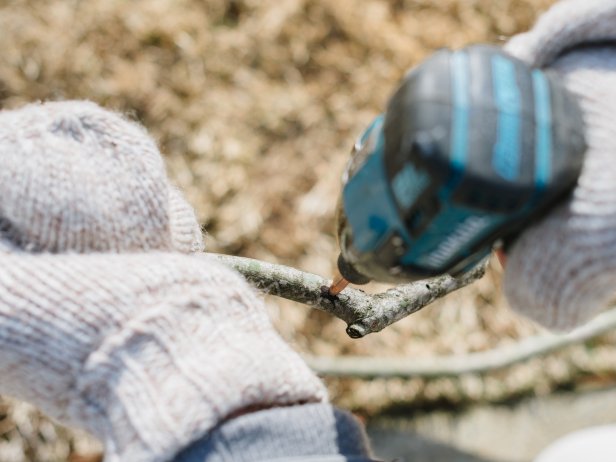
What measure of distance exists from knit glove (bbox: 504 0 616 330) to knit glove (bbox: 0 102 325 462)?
0.21 m

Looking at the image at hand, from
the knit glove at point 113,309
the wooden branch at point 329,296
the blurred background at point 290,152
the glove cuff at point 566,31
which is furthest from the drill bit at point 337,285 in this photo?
the blurred background at point 290,152

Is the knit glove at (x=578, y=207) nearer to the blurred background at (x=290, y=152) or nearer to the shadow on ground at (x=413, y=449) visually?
the blurred background at (x=290, y=152)

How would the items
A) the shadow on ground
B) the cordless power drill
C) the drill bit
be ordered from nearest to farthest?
1. the cordless power drill
2. the drill bit
3. the shadow on ground

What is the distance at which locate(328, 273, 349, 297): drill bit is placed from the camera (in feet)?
2.68

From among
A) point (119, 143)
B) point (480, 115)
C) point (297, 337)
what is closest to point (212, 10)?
point (297, 337)

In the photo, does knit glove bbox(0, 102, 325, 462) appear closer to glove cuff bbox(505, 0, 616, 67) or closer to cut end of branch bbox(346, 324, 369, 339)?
cut end of branch bbox(346, 324, 369, 339)

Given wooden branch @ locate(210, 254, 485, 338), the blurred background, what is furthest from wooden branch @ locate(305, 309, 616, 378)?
wooden branch @ locate(210, 254, 485, 338)

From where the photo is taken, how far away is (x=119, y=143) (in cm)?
64

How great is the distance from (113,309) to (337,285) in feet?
1.03

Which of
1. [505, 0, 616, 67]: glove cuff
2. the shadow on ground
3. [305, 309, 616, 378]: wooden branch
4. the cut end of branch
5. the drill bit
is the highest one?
[505, 0, 616, 67]: glove cuff

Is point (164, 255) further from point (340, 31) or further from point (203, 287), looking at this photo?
point (340, 31)

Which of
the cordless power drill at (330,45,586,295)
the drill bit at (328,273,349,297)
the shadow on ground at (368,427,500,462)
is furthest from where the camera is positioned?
the shadow on ground at (368,427,500,462)

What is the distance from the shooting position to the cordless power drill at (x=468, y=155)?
513 millimetres

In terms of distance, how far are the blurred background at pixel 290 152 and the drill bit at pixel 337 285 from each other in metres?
1.04
